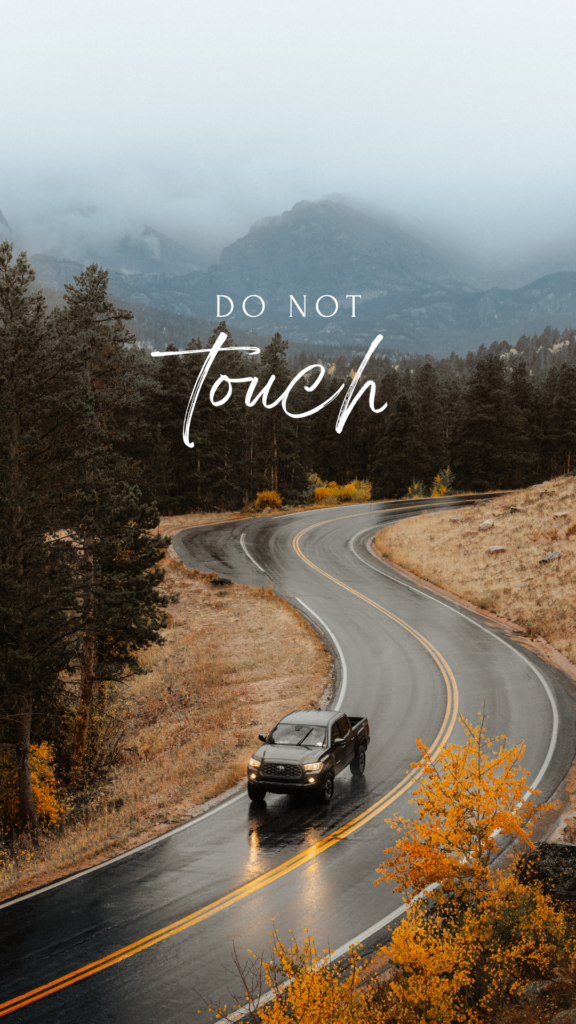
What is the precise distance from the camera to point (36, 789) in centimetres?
1923

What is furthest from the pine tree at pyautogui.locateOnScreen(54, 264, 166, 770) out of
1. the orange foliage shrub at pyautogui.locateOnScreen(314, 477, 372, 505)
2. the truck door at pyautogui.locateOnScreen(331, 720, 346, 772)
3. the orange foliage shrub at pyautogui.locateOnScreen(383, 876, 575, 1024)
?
the orange foliage shrub at pyautogui.locateOnScreen(314, 477, 372, 505)

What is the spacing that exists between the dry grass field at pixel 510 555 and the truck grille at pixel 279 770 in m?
15.6

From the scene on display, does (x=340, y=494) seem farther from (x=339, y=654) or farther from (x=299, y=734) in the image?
(x=299, y=734)

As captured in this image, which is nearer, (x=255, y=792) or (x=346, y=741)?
(x=255, y=792)

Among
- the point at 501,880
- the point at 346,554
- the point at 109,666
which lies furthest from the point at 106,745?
the point at 346,554

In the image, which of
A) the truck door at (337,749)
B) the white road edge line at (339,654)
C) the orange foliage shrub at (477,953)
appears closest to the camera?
the orange foliage shrub at (477,953)

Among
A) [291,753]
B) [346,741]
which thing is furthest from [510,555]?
[291,753]

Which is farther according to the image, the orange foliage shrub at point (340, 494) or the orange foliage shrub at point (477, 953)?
the orange foliage shrub at point (340, 494)

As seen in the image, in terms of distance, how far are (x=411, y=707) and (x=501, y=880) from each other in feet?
39.8

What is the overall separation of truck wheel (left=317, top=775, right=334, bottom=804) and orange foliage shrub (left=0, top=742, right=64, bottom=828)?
7.97m

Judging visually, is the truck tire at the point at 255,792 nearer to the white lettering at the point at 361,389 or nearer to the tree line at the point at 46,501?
the tree line at the point at 46,501

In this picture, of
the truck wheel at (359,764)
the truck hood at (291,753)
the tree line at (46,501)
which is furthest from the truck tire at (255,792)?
the tree line at (46,501)

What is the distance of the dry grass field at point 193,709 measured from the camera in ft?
47.8

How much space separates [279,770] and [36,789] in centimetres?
891
